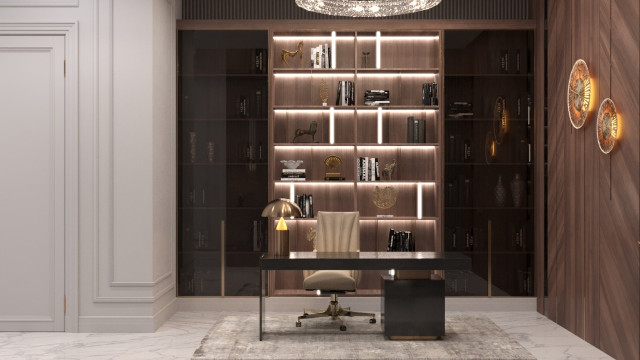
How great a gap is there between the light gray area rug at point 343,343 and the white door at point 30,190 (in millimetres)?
1602

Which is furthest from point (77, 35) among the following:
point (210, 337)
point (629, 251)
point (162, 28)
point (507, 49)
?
point (629, 251)

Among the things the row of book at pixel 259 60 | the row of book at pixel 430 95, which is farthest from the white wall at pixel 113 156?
the row of book at pixel 430 95

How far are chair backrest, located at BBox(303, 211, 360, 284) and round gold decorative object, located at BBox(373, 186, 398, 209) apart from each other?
2.37ft

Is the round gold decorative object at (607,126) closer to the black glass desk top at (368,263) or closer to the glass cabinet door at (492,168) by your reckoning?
the black glass desk top at (368,263)

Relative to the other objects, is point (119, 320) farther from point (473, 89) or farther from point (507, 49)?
point (507, 49)

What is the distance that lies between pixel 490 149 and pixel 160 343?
3.80 meters

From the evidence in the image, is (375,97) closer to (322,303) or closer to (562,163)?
(562,163)

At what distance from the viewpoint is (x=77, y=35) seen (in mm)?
5719

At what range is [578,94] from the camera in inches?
213

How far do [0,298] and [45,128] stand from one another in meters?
1.59

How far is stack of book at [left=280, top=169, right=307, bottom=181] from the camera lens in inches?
262

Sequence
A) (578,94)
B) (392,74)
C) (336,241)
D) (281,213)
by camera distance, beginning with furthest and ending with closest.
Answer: (392,74) < (336,241) < (578,94) < (281,213)

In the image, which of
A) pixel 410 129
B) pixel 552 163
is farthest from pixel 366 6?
pixel 552 163

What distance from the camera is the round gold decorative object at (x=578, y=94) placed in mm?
5238
